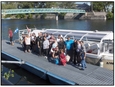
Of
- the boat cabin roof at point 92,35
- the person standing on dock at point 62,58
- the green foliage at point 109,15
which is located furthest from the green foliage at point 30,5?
the person standing on dock at point 62,58

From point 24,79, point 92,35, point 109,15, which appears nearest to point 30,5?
point 109,15

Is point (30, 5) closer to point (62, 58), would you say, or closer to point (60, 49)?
point (60, 49)

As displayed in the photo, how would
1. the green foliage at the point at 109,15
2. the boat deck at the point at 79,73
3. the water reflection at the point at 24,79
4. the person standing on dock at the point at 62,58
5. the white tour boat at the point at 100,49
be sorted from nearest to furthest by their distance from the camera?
the boat deck at the point at 79,73, the person standing on dock at the point at 62,58, the water reflection at the point at 24,79, the white tour boat at the point at 100,49, the green foliage at the point at 109,15

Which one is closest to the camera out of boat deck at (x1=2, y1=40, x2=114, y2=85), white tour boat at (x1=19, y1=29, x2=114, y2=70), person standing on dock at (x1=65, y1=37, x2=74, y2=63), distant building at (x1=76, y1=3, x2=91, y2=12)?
boat deck at (x1=2, y1=40, x2=114, y2=85)

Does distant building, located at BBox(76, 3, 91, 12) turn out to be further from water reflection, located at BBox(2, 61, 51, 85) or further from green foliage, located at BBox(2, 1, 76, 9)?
water reflection, located at BBox(2, 61, 51, 85)

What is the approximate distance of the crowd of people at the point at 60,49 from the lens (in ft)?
31.2

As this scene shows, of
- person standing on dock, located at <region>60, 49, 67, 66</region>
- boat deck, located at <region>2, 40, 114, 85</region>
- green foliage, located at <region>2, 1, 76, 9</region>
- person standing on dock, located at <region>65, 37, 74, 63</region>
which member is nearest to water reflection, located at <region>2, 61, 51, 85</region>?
boat deck, located at <region>2, 40, 114, 85</region>

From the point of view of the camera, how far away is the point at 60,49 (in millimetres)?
10219

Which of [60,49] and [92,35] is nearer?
[60,49]

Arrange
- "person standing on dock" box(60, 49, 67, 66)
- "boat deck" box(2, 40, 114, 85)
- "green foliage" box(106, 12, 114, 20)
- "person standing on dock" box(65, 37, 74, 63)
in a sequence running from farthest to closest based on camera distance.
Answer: "green foliage" box(106, 12, 114, 20) → "person standing on dock" box(65, 37, 74, 63) → "person standing on dock" box(60, 49, 67, 66) → "boat deck" box(2, 40, 114, 85)

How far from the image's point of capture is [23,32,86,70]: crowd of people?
952cm

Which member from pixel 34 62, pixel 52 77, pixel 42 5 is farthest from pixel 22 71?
pixel 42 5

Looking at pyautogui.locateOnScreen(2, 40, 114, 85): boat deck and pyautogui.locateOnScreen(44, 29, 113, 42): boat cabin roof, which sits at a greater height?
pyautogui.locateOnScreen(44, 29, 113, 42): boat cabin roof

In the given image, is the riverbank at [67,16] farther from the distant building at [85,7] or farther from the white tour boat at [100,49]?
the white tour boat at [100,49]
